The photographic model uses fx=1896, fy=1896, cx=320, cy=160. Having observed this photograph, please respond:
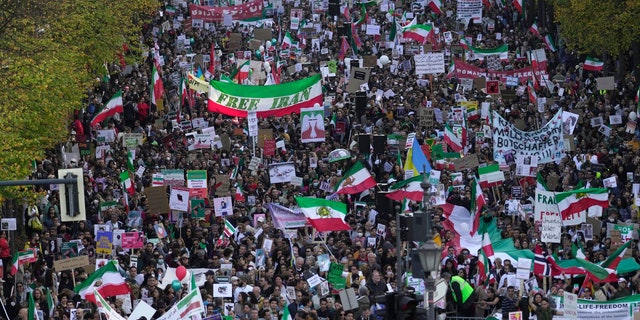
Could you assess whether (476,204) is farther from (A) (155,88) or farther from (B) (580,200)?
(A) (155,88)

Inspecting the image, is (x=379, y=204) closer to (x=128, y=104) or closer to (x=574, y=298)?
(x=574, y=298)

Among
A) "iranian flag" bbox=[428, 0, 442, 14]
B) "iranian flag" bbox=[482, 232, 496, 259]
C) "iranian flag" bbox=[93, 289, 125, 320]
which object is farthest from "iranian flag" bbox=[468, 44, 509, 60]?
"iranian flag" bbox=[93, 289, 125, 320]

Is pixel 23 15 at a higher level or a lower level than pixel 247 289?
higher

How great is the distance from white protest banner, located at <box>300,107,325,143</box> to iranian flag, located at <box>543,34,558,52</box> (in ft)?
66.4

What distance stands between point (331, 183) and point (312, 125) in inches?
165

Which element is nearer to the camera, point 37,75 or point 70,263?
point 70,263

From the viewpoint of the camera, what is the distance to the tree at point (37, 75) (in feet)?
126

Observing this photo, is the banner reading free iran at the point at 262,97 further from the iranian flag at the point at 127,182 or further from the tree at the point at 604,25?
the tree at the point at 604,25

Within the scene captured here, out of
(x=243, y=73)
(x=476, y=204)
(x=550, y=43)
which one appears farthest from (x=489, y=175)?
(x=550, y=43)

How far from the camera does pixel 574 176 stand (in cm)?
4238

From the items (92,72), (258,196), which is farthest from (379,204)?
(92,72)

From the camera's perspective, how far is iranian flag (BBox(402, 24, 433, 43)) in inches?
2335

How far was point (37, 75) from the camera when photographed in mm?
40594

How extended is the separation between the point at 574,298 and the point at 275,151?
1675cm
